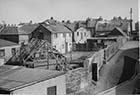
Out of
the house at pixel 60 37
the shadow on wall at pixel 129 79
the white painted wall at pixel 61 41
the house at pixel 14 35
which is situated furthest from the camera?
the white painted wall at pixel 61 41

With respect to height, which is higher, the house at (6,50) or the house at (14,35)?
the house at (14,35)

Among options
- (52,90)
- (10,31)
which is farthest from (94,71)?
(10,31)

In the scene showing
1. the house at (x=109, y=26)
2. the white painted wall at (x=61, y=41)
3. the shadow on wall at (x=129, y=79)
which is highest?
the house at (x=109, y=26)

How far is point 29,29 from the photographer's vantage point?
52.4 feet

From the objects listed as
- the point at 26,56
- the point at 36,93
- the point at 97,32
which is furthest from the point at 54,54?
the point at 97,32

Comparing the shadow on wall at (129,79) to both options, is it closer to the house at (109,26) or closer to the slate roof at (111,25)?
the house at (109,26)

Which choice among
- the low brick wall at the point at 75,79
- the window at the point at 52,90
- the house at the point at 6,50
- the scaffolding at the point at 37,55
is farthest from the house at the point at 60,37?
the window at the point at 52,90

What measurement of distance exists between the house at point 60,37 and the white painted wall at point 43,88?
8.95 metres

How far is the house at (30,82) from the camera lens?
12.8 feet

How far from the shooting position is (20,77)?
4402 millimetres

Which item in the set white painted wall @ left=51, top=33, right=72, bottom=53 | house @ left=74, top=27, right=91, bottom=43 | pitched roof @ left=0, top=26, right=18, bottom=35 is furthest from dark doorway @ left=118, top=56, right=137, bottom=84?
house @ left=74, top=27, right=91, bottom=43

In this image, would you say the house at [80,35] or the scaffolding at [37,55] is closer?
the scaffolding at [37,55]

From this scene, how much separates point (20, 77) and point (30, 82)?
16.9 inches

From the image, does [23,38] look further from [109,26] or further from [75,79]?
[109,26]
